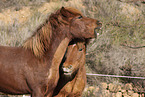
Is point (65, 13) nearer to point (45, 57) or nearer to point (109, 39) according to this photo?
point (45, 57)

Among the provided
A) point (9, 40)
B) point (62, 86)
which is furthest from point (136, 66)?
point (62, 86)

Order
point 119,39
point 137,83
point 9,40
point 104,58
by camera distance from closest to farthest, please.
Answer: point 9,40, point 137,83, point 104,58, point 119,39

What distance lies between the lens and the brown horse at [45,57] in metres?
2.91

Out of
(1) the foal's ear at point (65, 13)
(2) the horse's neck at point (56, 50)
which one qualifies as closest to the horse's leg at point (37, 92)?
(2) the horse's neck at point (56, 50)

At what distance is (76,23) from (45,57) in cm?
62

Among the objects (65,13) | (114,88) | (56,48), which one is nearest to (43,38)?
(56,48)

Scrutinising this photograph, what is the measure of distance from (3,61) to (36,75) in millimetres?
516

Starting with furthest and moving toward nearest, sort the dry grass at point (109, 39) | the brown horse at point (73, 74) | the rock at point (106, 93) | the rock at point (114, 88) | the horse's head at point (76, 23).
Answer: the dry grass at point (109, 39) < the rock at point (114, 88) < the rock at point (106, 93) < the brown horse at point (73, 74) < the horse's head at point (76, 23)

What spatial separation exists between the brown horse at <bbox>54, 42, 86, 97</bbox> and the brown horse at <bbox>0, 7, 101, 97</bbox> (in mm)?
261

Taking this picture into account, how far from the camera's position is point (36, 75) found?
2.91 meters

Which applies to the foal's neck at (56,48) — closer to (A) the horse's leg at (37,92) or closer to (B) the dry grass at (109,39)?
(A) the horse's leg at (37,92)

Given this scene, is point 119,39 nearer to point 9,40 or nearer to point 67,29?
point 9,40

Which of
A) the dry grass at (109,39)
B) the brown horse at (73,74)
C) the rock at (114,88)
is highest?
the brown horse at (73,74)

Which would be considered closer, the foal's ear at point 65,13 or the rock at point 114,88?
the foal's ear at point 65,13
